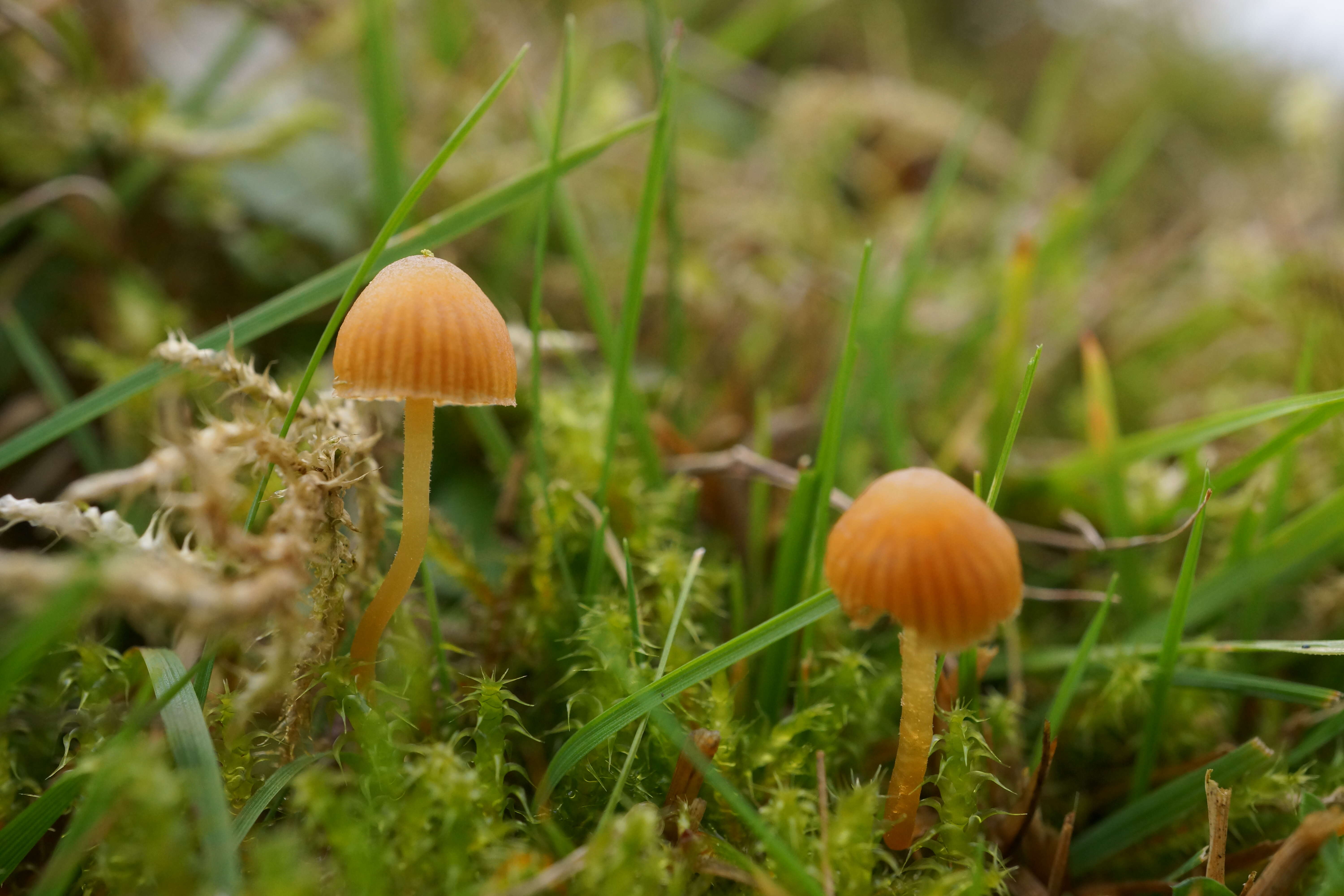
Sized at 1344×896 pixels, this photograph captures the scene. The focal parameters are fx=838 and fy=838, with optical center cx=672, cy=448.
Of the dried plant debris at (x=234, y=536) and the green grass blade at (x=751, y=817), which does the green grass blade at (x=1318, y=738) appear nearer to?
the green grass blade at (x=751, y=817)

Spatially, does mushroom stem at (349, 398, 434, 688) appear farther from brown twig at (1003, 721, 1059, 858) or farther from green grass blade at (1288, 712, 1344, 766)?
green grass blade at (1288, 712, 1344, 766)

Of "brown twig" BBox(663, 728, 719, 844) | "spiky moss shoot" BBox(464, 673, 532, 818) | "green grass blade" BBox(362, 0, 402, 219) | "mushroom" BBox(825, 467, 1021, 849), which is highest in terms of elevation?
"green grass blade" BBox(362, 0, 402, 219)

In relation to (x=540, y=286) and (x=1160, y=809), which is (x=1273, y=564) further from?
(x=540, y=286)

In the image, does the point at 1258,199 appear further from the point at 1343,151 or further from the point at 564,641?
the point at 564,641

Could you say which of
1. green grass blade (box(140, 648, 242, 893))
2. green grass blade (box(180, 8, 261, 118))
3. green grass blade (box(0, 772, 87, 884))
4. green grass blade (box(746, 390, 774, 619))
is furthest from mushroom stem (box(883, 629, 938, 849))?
green grass blade (box(180, 8, 261, 118))

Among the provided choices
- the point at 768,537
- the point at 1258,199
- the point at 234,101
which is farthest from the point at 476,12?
the point at 1258,199

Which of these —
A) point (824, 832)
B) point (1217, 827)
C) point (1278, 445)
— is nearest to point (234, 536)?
point (824, 832)
